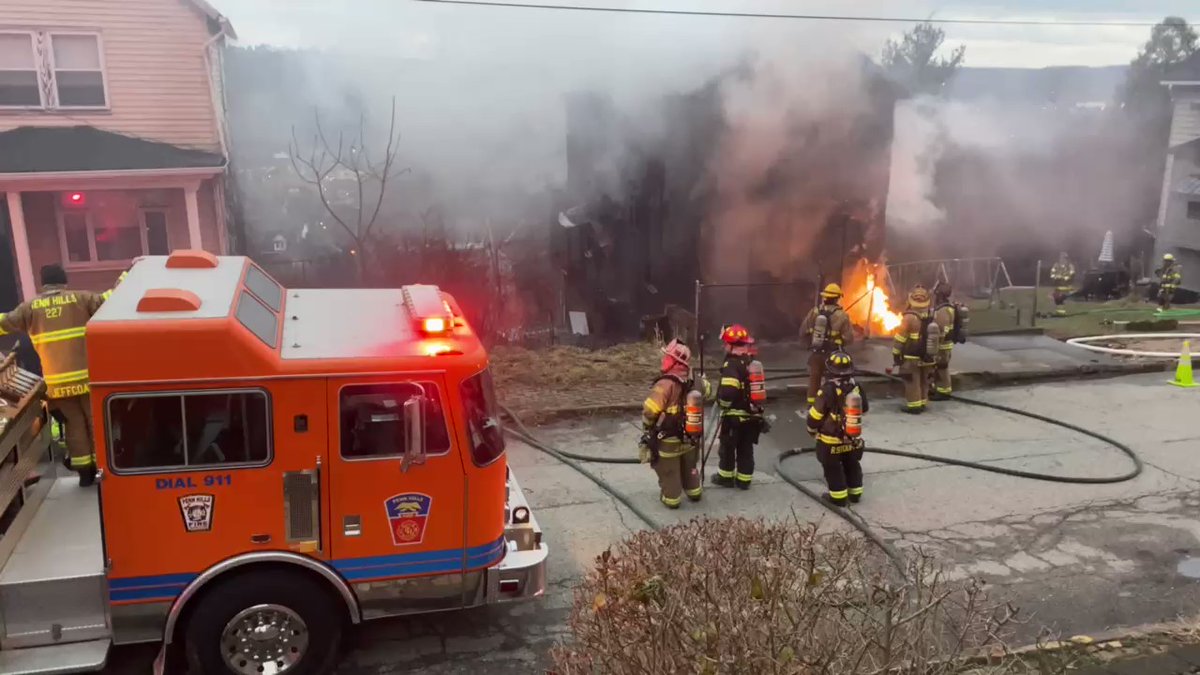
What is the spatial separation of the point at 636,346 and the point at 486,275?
5.49 m

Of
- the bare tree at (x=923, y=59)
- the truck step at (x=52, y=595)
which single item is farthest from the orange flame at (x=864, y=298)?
the bare tree at (x=923, y=59)

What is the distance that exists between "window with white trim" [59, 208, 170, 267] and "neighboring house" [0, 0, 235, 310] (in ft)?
0.06

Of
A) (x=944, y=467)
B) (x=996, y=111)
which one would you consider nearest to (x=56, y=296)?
(x=944, y=467)

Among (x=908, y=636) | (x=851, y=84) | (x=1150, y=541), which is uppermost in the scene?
(x=851, y=84)

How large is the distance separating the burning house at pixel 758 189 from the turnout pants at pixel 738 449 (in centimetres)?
644

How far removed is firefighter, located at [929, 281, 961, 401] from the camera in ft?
33.4

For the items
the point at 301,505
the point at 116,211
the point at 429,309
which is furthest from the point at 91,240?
the point at 301,505

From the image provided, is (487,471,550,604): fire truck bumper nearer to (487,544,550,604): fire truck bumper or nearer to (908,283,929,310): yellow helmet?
(487,544,550,604): fire truck bumper

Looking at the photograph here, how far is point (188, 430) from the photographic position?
14.0 feet

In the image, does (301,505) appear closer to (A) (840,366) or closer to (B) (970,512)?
(A) (840,366)

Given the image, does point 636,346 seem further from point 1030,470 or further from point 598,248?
point 1030,470

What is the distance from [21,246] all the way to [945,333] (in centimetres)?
1371

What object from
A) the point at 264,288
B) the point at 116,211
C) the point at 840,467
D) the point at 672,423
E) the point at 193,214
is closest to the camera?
the point at 264,288

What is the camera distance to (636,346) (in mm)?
12719
